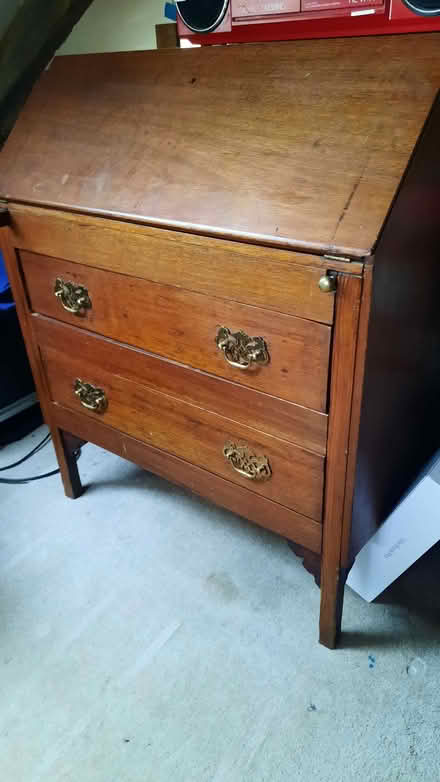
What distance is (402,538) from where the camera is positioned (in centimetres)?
102

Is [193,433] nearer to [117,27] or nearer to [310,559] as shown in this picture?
[310,559]

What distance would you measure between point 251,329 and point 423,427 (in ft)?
1.68

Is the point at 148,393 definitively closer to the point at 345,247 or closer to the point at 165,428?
the point at 165,428

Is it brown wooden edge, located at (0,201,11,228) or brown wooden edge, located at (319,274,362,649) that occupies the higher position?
brown wooden edge, located at (0,201,11,228)

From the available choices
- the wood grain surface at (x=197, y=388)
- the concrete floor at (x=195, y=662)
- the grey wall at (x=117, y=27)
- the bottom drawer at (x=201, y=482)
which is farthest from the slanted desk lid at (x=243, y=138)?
the concrete floor at (x=195, y=662)

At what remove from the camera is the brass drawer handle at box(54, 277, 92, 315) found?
1.06 metres

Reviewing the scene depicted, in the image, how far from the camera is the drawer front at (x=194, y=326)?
79 cm

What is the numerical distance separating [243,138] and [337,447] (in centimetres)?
48

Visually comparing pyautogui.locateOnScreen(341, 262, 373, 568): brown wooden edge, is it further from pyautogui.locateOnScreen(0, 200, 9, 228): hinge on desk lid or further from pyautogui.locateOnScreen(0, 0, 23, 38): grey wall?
pyautogui.locateOnScreen(0, 0, 23, 38): grey wall

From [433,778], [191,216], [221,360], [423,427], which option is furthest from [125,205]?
[433,778]

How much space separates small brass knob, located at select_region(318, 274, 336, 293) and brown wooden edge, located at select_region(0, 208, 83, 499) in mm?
695

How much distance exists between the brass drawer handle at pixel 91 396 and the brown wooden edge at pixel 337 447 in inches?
20.8

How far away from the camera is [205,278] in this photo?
839 millimetres

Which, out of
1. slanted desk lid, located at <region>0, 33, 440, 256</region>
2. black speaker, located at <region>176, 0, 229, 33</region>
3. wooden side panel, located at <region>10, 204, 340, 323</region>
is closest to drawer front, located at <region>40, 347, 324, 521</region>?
wooden side panel, located at <region>10, 204, 340, 323</region>
